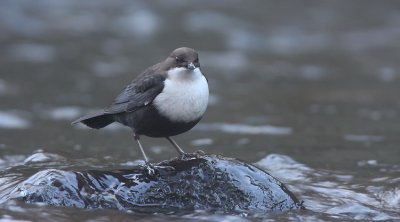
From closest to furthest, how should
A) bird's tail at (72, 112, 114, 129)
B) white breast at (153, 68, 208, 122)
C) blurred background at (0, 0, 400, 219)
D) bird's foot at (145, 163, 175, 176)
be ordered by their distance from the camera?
white breast at (153, 68, 208, 122), bird's foot at (145, 163, 175, 176), bird's tail at (72, 112, 114, 129), blurred background at (0, 0, 400, 219)

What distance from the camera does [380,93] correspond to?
11719 millimetres

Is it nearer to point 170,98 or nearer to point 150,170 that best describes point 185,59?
point 170,98

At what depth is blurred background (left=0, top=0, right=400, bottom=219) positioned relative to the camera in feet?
25.8

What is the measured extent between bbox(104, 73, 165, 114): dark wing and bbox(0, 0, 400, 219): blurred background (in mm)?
1158

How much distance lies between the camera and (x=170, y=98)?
541 centimetres

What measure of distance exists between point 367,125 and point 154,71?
182 inches

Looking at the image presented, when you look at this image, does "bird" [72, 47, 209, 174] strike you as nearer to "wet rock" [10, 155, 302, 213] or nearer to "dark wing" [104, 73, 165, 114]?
"dark wing" [104, 73, 165, 114]

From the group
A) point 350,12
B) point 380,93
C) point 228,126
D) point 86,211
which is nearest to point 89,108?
point 228,126

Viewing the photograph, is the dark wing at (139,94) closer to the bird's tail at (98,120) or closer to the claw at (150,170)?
the bird's tail at (98,120)

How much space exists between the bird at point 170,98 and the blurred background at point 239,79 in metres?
1.33

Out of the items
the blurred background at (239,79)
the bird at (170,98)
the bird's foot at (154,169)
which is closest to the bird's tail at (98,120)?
the bird at (170,98)

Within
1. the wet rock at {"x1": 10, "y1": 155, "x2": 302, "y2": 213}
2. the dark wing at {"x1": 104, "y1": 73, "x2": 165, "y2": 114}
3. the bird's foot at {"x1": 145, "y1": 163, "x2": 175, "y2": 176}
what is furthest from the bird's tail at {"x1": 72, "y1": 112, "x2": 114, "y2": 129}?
the bird's foot at {"x1": 145, "y1": 163, "x2": 175, "y2": 176}

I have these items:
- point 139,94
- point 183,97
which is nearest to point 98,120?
point 139,94

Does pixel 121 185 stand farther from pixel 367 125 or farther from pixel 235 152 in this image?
pixel 367 125
